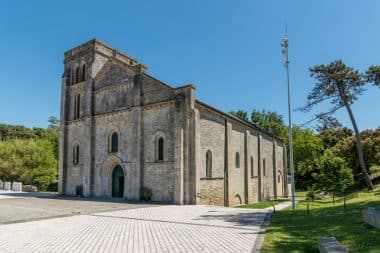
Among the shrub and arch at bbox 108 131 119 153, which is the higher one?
arch at bbox 108 131 119 153

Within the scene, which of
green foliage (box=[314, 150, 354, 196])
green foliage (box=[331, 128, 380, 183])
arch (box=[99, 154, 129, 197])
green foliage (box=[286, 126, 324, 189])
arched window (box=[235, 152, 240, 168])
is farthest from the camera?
green foliage (box=[286, 126, 324, 189])

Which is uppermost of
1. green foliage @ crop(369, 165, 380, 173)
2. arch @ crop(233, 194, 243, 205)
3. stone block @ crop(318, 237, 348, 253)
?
green foliage @ crop(369, 165, 380, 173)

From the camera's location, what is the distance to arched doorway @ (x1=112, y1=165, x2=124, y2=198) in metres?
26.8

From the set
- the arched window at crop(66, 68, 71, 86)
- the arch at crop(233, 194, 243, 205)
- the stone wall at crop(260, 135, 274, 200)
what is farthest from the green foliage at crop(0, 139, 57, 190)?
the stone wall at crop(260, 135, 274, 200)

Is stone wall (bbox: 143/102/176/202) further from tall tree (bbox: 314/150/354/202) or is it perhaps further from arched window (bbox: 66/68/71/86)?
arched window (bbox: 66/68/71/86)

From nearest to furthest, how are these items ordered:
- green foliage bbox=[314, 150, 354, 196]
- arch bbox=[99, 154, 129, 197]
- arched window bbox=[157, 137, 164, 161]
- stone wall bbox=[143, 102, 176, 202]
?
green foliage bbox=[314, 150, 354, 196]
stone wall bbox=[143, 102, 176, 202]
arched window bbox=[157, 137, 164, 161]
arch bbox=[99, 154, 129, 197]

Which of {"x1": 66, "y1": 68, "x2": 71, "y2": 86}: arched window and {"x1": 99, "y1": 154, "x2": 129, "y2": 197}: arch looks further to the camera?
{"x1": 66, "y1": 68, "x2": 71, "y2": 86}: arched window

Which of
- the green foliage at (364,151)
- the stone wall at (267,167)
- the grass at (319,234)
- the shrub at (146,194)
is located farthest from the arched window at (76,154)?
the green foliage at (364,151)

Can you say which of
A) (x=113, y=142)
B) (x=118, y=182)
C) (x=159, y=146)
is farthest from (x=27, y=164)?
(x=159, y=146)

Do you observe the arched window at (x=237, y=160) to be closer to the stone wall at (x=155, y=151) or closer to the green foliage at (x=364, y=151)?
the stone wall at (x=155, y=151)

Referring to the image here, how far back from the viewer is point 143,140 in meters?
25.0

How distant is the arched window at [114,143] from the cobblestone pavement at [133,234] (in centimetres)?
1265

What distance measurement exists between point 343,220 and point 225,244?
558 cm

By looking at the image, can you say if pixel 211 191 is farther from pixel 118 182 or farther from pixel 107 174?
pixel 107 174
